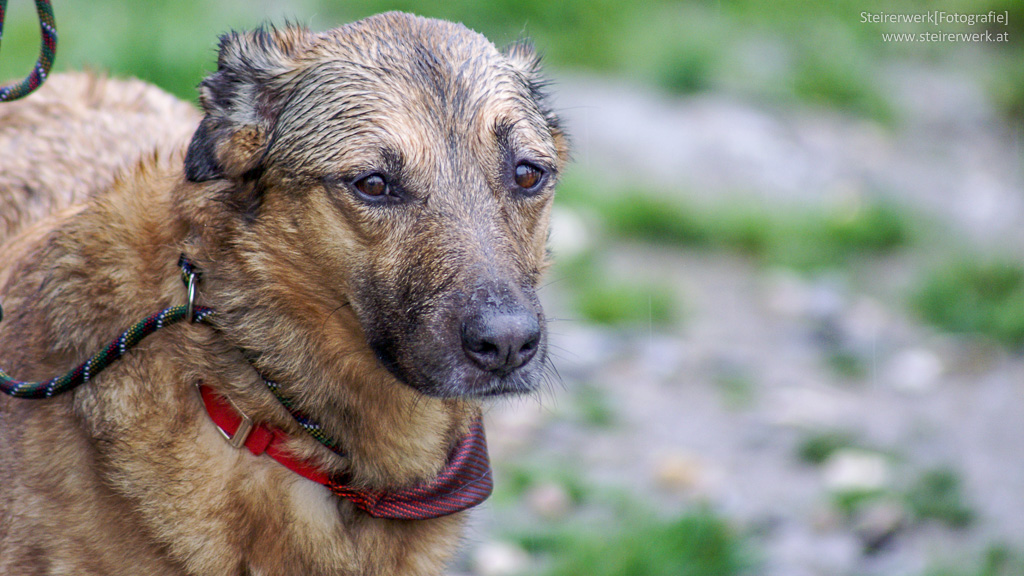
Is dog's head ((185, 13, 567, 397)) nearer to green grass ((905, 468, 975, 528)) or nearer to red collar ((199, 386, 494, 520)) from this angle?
red collar ((199, 386, 494, 520))

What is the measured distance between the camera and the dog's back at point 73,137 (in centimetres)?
324

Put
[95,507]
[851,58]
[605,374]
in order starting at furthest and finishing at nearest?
[851,58] < [605,374] < [95,507]

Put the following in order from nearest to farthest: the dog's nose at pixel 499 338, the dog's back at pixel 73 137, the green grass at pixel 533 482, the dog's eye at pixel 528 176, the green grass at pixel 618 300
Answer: the dog's nose at pixel 499 338, the dog's eye at pixel 528 176, the dog's back at pixel 73 137, the green grass at pixel 533 482, the green grass at pixel 618 300

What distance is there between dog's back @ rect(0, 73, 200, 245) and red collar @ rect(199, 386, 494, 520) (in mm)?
958

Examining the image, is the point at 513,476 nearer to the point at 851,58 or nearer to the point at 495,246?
the point at 495,246

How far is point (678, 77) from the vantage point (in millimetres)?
7762

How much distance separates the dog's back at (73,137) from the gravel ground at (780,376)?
1591 millimetres

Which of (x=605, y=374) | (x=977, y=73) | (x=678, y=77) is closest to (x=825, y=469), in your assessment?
(x=605, y=374)

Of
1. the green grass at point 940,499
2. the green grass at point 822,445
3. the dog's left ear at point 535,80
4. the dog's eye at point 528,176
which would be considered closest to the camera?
the dog's eye at point 528,176

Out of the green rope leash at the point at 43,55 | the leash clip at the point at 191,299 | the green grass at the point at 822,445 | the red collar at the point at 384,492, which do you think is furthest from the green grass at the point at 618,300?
the green rope leash at the point at 43,55

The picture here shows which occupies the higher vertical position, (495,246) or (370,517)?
(495,246)

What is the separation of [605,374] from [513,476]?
103 cm

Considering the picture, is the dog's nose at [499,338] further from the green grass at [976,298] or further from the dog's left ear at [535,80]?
the green grass at [976,298]

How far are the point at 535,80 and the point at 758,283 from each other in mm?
3522
